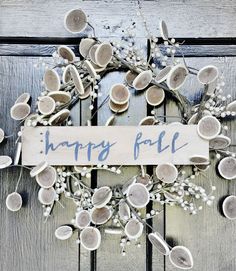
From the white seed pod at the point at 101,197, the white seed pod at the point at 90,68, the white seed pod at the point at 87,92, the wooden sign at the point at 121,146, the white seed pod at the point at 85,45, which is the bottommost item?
the white seed pod at the point at 101,197

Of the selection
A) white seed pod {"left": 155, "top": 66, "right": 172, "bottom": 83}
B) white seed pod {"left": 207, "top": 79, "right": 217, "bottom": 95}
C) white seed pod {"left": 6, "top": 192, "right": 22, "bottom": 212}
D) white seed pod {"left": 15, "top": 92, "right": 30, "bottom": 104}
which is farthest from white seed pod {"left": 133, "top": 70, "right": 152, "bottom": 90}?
white seed pod {"left": 6, "top": 192, "right": 22, "bottom": 212}

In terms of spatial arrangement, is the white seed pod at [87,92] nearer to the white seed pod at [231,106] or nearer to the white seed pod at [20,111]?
the white seed pod at [20,111]

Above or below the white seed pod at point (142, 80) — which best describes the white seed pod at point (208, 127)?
below

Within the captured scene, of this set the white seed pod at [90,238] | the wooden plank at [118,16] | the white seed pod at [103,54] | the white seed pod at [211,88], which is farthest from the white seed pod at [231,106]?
the white seed pod at [90,238]

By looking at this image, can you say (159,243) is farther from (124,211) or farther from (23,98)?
(23,98)

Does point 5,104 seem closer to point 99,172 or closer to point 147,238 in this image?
point 99,172

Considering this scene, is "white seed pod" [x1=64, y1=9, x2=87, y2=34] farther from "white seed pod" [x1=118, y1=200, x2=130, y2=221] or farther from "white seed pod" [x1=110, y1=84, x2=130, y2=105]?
"white seed pod" [x1=118, y1=200, x2=130, y2=221]
